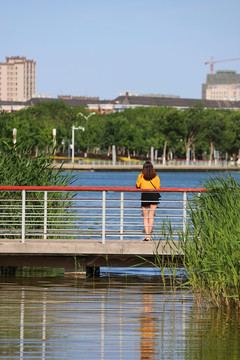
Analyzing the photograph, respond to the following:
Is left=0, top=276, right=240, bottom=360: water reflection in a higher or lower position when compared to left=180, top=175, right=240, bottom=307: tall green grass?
lower

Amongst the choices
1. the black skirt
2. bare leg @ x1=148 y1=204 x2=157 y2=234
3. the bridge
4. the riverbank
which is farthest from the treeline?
the black skirt

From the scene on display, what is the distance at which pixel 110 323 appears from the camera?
10602 mm

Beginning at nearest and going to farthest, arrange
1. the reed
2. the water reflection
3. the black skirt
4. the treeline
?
the water reflection
the black skirt
the reed
the treeline

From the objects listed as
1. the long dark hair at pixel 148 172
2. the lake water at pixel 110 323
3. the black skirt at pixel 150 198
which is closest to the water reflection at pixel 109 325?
the lake water at pixel 110 323

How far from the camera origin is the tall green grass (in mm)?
11281

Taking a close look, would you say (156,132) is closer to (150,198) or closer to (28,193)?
(28,193)

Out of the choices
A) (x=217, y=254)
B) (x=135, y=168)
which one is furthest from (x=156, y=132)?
(x=217, y=254)

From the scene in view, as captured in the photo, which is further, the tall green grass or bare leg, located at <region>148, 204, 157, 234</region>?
bare leg, located at <region>148, 204, 157, 234</region>

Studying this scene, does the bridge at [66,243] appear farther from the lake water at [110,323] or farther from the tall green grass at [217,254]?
the tall green grass at [217,254]

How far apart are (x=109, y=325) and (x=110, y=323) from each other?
141mm

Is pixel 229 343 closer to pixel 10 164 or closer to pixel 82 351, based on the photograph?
pixel 82 351

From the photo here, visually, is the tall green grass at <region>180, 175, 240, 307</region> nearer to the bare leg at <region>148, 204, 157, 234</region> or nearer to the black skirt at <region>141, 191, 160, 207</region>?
the black skirt at <region>141, 191, 160, 207</region>

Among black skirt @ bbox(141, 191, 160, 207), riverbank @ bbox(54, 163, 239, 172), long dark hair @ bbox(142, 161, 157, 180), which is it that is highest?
long dark hair @ bbox(142, 161, 157, 180)

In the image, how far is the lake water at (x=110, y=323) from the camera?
9.01m
